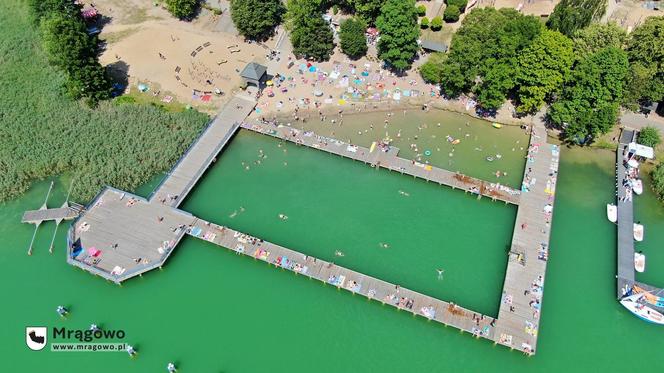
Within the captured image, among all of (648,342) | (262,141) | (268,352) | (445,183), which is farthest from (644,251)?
(262,141)

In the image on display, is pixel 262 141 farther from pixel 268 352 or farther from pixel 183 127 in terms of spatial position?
pixel 268 352

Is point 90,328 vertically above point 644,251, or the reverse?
point 644,251

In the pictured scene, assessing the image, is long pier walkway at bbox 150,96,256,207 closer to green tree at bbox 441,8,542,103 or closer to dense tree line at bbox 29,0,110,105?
dense tree line at bbox 29,0,110,105

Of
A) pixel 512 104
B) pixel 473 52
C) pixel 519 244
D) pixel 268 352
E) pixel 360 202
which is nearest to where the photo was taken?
pixel 268 352

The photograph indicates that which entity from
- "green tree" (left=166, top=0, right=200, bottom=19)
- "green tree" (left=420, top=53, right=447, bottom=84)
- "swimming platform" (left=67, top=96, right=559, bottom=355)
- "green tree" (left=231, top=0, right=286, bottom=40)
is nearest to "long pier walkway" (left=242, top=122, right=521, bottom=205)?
"swimming platform" (left=67, top=96, right=559, bottom=355)

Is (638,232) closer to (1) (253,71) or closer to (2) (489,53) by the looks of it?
(2) (489,53)

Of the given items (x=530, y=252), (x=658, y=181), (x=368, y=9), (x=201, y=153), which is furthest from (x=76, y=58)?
(x=658, y=181)
